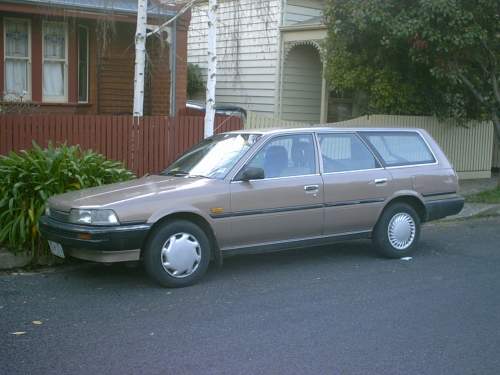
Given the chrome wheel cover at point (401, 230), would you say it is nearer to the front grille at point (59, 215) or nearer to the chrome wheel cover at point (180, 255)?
the chrome wheel cover at point (180, 255)

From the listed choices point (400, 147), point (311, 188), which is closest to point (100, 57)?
point (400, 147)

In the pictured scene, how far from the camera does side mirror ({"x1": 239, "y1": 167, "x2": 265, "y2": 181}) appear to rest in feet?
24.7

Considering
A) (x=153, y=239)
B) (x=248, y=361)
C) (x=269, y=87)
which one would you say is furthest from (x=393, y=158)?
(x=269, y=87)

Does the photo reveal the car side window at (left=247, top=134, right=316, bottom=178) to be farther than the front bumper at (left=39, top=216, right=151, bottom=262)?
Yes

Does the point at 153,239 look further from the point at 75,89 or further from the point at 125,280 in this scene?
the point at 75,89

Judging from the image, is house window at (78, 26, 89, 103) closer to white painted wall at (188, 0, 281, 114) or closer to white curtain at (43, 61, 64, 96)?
white curtain at (43, 61, 64, 96)

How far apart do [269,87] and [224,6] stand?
8.33 ft

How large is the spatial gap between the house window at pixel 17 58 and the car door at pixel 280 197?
8.28 meters

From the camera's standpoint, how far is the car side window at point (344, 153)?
833cm

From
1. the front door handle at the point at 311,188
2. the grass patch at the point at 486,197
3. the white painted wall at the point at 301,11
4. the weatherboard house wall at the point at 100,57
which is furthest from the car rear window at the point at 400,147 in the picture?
the white painted wall at the point at 301,11

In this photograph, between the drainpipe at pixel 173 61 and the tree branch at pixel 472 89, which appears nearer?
the drainpipe at pixel 173 61

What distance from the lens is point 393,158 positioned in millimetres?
8906

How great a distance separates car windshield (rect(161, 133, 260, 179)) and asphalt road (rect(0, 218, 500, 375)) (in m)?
1.14

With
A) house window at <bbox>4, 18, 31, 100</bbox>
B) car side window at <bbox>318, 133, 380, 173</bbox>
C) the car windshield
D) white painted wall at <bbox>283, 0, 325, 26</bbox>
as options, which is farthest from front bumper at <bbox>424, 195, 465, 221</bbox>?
white painted wall at <bbox>283, 0, 325, 26</bbox>
